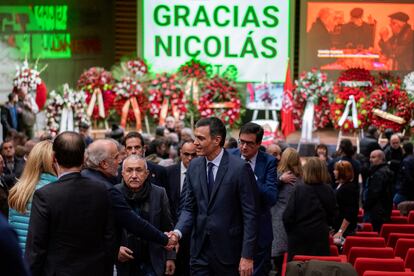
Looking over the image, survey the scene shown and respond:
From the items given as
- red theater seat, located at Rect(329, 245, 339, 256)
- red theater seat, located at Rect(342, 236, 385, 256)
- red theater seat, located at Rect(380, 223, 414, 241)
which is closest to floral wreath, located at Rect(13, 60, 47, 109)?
red theater seat, located at Rect(380, 223, 414, 241)

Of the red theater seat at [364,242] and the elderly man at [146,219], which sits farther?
the red theater seat at [364,242]

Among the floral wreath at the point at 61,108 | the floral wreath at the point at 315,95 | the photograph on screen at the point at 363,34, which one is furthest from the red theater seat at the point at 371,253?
the photograph on screen at the point at 363,34

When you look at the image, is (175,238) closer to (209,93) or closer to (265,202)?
(265,202)

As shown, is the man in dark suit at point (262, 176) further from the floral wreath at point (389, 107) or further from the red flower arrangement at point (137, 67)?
the red flower arrangement at point (137, 67)

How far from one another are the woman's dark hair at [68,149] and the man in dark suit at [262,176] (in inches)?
86.4

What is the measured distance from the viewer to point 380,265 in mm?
6367

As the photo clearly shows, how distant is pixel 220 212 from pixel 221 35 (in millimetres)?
15380

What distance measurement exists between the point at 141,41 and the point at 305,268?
16072 millimetres

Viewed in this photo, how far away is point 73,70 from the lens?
72.5 feet

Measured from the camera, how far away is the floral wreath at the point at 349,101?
715 inches

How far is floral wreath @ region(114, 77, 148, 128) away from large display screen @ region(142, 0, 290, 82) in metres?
1.86

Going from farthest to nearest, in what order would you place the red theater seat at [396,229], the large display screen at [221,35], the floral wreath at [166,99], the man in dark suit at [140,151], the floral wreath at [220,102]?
the large display screen at [221,35]
the floral wreath at [220,102]
the floral wreath at [166,99]
the red theater seat at [396,229]
the man in dark suit at [140,151]

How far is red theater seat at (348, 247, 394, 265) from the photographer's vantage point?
7.15m

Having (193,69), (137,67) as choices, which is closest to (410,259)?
(137,67)
